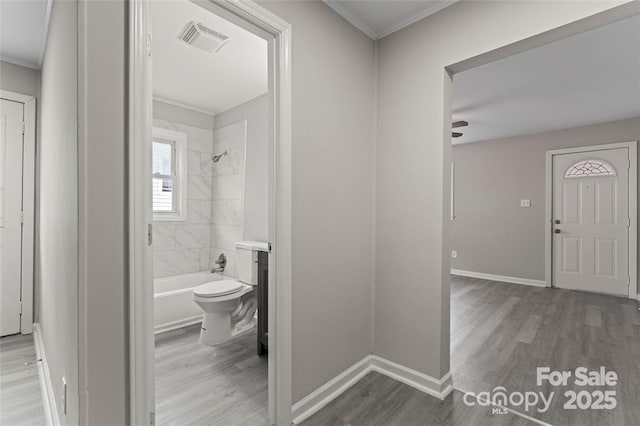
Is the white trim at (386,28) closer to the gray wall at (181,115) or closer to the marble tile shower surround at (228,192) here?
the marble tile shower surround at (228,192)

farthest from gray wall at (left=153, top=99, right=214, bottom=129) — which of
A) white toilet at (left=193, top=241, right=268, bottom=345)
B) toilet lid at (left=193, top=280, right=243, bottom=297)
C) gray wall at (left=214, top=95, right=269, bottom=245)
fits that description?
toilet lid at (left=193, top=280, right=243, bottom=297)

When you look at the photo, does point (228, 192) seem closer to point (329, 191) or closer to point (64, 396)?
point (329, 191)

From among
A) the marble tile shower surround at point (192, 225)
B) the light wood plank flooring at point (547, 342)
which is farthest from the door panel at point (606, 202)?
the marble tile shower surround at point (192, 225)

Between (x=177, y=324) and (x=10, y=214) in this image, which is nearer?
(x=10, y=214)

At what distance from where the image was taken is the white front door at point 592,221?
4391 millimetres

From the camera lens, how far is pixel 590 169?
15.1 feet

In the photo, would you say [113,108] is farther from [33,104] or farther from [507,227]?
[507,227]

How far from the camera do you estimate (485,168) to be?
18.2 ft

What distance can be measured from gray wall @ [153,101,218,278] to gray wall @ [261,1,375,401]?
256 centimetres

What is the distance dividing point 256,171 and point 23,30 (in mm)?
2119

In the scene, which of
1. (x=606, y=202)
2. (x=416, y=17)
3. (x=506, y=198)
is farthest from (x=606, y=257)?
(x=416, y=17)

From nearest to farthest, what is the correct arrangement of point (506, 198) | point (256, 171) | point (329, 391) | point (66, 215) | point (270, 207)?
point (66, 215)
point (270, 207)
point (329, 391)
point (256, 171)
point (506, 198)

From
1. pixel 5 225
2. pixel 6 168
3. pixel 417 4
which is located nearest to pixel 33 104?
pixel 6 168

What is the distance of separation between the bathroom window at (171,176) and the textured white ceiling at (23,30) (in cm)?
133
